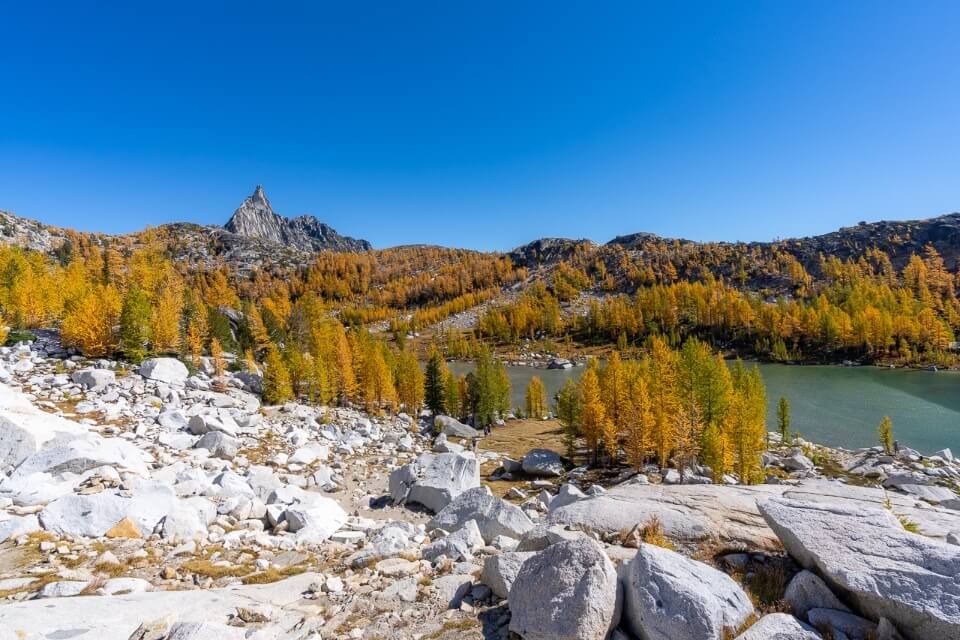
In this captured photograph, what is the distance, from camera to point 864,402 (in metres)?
65.9

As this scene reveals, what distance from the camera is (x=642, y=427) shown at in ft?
121

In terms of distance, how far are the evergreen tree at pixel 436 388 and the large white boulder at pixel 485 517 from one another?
48959 mm

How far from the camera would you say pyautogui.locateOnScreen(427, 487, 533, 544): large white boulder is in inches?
562

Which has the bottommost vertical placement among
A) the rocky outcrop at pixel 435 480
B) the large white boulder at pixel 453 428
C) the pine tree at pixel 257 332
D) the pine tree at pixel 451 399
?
the large white boulder at pixel 453 428

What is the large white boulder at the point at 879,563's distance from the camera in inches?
230

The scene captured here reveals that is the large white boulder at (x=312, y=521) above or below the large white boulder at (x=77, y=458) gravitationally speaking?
below

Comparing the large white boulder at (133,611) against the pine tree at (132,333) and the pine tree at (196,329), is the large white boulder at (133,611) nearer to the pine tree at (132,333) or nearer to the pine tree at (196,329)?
the pine tree at (132,333)

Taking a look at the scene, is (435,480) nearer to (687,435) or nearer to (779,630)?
(779,630)

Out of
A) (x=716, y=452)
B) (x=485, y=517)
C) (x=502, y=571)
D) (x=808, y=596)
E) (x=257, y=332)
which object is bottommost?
(x=716, y=452)

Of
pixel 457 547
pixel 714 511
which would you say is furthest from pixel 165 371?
pixel 714 511

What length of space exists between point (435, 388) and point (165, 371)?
3624cm

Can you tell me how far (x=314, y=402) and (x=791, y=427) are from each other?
63.6 metres

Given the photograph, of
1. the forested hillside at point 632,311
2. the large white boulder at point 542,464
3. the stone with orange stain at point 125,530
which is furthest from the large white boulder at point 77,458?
the forested hillside at point 632,311

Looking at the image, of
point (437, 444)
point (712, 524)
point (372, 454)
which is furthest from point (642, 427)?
point (712, 524)
